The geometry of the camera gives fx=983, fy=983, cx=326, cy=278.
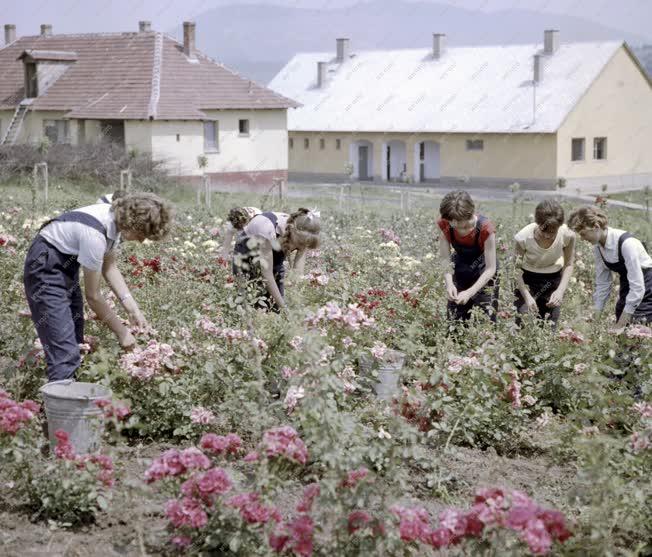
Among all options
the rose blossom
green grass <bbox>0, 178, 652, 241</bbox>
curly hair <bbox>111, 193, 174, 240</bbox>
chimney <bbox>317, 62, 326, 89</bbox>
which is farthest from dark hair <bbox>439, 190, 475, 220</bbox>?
chimney <bbox>317, 62, 326, 89</bbox>

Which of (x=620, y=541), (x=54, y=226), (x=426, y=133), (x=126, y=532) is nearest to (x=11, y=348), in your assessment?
(x=54, y=226)

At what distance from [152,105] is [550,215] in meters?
25.7

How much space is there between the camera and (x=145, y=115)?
3008 cm

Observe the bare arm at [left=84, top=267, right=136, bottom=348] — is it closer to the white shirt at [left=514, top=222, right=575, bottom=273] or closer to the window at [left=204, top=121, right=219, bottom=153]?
the white shirt at [left=514, top=222, right=575, bottom=273]

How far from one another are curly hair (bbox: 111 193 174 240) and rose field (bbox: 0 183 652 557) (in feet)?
1.87

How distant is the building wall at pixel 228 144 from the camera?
31.3 m

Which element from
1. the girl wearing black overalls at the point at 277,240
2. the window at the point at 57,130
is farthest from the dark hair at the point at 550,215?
the window at the point at 57,130

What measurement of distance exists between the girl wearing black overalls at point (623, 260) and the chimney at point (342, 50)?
135 ft

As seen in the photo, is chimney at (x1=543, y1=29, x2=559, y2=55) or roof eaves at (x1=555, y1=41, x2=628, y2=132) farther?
chimney at (x1=543, y1=29, x2=559, y2=55)

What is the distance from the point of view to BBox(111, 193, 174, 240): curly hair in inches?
187

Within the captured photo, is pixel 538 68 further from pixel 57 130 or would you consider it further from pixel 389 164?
pixel 57 130

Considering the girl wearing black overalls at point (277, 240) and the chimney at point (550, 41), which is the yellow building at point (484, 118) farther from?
the girl wearing black overalls at point (277, 240)

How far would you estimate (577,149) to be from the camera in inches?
1485

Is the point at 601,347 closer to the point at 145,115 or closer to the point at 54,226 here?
the point at 54,226
